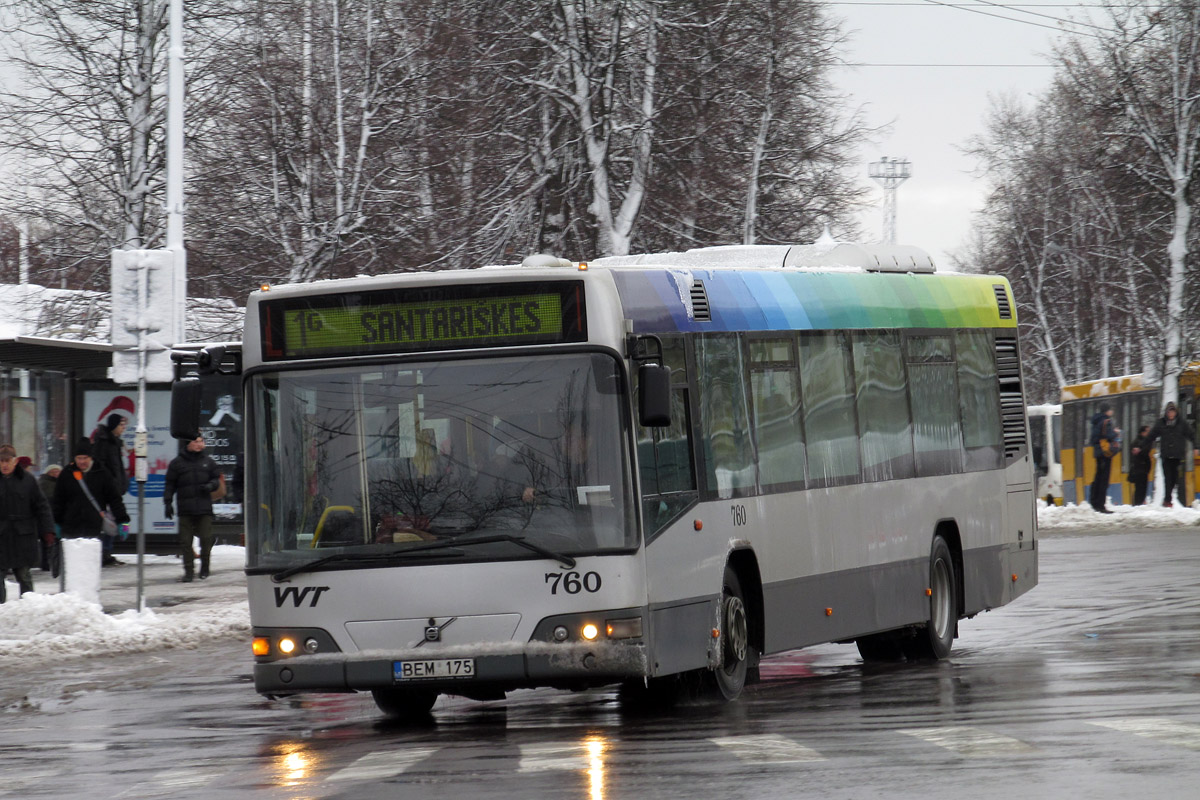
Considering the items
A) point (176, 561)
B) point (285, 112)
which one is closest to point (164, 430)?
point (176, 561)

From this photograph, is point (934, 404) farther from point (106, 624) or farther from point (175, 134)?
point (175, 134)

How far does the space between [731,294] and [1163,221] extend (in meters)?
30.9

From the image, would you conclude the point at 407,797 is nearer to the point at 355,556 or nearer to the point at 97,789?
the point at 97,789

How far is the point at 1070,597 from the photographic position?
20016mm

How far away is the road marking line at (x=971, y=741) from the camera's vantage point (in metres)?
9.30

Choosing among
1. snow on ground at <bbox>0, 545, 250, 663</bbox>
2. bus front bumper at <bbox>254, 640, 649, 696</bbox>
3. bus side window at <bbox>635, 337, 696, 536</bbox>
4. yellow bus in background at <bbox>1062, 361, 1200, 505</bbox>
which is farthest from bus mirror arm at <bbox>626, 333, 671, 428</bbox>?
yellow bus in background at <bbox>1062, 361, 1200, 505</bbox>

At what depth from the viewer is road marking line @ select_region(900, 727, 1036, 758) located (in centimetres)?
930

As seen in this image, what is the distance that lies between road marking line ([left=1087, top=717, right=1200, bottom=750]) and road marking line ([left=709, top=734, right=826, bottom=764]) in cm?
161

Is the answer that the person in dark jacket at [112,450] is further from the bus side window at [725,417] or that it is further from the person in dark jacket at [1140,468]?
the person in dark jacket at [1140,468]

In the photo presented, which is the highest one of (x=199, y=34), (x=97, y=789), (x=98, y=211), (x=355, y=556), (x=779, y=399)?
(x=199, y=34)

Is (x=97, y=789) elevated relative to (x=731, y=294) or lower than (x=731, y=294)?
lower

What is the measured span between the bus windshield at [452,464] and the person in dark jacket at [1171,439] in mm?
25482

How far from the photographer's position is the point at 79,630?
18.2 meters

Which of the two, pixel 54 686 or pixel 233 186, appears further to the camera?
pixel 233 186
